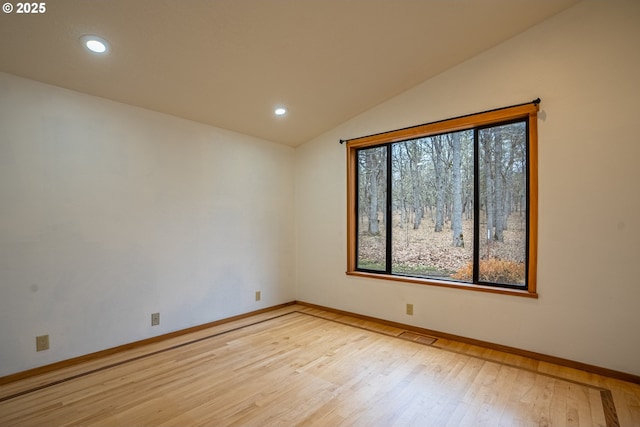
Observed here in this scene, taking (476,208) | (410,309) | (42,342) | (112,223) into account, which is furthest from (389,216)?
(42,342)

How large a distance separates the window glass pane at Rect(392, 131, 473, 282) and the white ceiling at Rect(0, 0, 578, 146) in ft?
2.69

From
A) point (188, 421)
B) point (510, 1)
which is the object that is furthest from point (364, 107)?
point (188, 421)

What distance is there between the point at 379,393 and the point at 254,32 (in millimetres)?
2921

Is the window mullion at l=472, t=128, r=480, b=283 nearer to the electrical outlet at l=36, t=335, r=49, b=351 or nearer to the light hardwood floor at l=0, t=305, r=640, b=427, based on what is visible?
the light hardwood floor at l=0, t=305, r=640, b=427

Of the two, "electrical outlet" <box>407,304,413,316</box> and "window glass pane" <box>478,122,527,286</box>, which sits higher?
"window glass pane" <box>478,122,527,286</box>

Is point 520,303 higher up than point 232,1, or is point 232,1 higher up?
point 232,1

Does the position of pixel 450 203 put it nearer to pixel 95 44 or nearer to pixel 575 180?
pixel 575 180

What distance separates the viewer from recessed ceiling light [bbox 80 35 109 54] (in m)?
2.27

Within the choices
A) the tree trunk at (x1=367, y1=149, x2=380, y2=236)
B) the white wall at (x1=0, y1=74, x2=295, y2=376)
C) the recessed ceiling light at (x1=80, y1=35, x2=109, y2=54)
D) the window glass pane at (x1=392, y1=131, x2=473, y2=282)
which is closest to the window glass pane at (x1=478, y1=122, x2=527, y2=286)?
the window glass pane at (x1=392, y1=131, x2=473, y2=282)

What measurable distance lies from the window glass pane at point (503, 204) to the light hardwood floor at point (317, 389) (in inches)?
33.0

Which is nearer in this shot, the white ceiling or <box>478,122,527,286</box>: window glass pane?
the white ceiling

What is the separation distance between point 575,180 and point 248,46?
301cm

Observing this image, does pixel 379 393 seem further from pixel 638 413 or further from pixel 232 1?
pixel 232 1

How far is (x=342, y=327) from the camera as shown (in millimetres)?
3811
